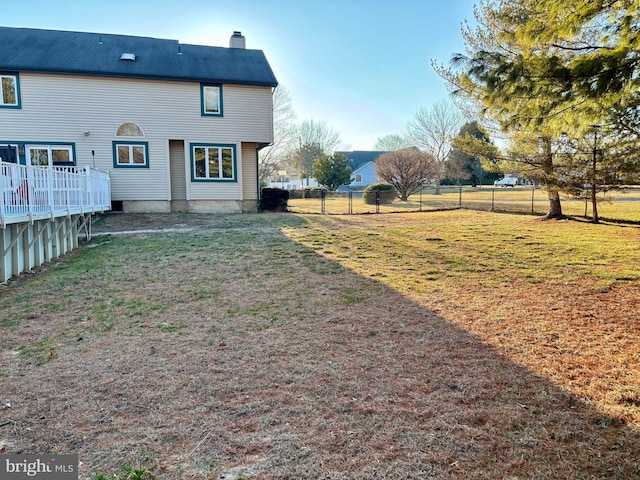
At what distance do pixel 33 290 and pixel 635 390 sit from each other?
22.4ft

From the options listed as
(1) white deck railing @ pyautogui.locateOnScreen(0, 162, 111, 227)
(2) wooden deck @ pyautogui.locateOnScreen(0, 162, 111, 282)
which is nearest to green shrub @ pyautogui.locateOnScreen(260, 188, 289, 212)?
(1) white deck railing @ pyautogui.locateOnScreen(0, 162, 111, 227)

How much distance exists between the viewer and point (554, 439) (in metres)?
2.28

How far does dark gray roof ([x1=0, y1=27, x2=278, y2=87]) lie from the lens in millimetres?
14977

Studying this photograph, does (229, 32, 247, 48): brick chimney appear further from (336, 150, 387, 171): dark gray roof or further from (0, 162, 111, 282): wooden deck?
(336, 150, 387, 171): dark gray roof

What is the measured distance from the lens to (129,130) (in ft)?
51.5

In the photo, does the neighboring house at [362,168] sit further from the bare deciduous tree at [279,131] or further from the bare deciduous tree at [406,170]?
the bare deciduous tree at [406,170]

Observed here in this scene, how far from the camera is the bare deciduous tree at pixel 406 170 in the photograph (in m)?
27.5

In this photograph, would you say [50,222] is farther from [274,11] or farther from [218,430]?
[274,11]

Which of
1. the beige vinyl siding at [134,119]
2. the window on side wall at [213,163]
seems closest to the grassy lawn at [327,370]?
the beige vinyl siding at [134,119]

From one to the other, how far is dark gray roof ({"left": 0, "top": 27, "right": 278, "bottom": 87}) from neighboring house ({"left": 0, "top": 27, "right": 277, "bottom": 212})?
38 millimetres

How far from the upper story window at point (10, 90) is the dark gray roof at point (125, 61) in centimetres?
35

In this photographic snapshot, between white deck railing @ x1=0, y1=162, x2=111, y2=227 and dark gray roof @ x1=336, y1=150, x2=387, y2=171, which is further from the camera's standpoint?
dark gray roof @ x1=336, y1=150, x2=387, y2=171

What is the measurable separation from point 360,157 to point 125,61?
1764 inches

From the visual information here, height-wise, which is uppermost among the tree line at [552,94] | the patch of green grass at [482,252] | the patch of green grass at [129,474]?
the tree line at [552,94]
